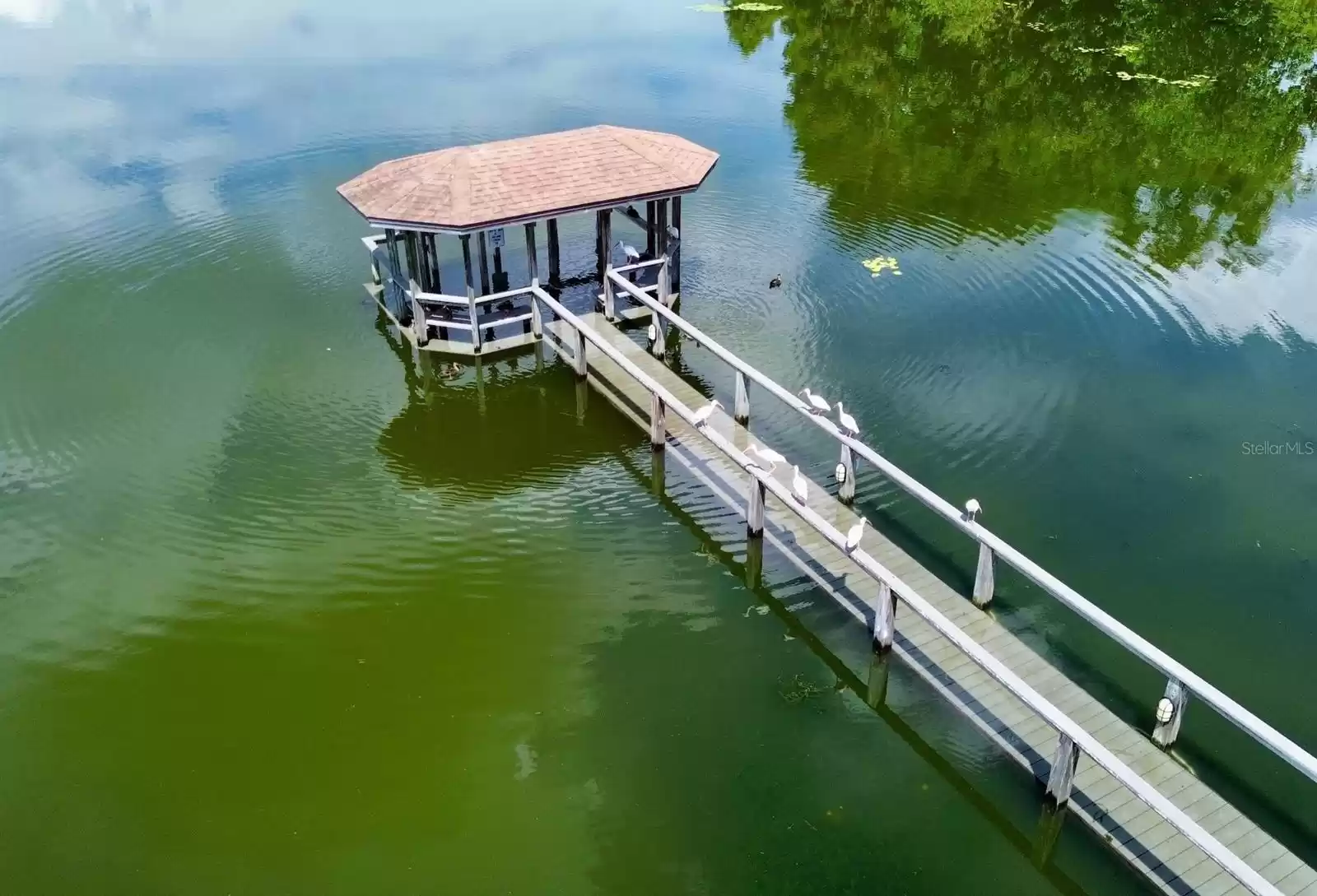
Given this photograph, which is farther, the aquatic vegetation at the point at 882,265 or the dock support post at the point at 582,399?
the aquatic vegetation at the point at 882,265

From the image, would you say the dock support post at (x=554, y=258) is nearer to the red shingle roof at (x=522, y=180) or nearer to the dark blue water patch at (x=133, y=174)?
the red shingle roof at (x=522, y=180)

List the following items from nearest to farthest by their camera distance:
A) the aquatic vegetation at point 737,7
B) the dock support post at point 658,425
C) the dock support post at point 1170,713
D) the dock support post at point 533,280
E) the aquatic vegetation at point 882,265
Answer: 1. the dock support post at point 1170,713
2. the dock support post at point 658,425
3. the dock support post at point 533,280
4. the aquatic vegetation at point 882,265
5. the aquatic vegetation at point 737,7

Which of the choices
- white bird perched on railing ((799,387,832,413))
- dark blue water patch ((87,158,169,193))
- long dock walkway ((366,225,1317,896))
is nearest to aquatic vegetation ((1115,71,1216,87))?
long dock walkway ((366,225,1317,896))

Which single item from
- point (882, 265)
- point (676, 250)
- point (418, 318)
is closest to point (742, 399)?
point (676, 250)

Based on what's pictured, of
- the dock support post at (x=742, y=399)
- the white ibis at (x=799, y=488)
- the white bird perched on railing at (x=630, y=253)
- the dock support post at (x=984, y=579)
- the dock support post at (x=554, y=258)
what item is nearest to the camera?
the dock support post at (x=984, y=579)

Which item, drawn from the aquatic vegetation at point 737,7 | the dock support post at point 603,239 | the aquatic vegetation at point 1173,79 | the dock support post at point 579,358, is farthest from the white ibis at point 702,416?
the aquatic vegetation at point 737,7

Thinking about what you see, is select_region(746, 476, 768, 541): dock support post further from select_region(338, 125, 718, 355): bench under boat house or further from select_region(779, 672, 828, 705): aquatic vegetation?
select_region(338, 125, 718, 355): bench under boat house

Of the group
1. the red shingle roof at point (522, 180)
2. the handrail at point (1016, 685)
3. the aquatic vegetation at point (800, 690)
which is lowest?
the aquatic vegetation at point (800, 690)
